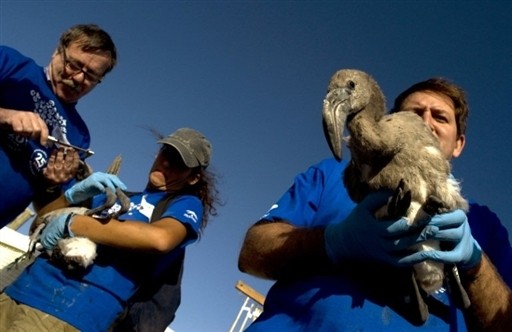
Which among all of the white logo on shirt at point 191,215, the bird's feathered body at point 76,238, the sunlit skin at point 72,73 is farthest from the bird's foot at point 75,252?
the sunlit skin at point 72,73

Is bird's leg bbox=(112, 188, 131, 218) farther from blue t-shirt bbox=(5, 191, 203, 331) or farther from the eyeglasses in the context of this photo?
the eyeglasses

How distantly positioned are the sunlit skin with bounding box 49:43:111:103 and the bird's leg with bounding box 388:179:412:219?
2.81 meters

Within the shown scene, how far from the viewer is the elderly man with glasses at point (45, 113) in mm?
3799

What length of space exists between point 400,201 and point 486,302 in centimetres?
70

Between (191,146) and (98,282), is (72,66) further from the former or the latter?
(98,282)

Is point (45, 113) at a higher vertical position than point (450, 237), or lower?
lower

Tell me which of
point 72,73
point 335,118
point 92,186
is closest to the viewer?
point 335,118

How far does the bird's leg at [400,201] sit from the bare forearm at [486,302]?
0.52m

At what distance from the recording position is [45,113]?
158 inches

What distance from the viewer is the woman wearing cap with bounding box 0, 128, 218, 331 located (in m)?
3.07

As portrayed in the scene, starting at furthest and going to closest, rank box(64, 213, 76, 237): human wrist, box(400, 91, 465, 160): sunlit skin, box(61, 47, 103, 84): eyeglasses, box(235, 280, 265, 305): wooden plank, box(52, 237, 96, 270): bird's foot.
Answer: box(235, 280, 265, 305): wooden plank, box(61, 47, 103, 84): eyeglasses, box(64, 213, 76, 237): human wrist, box(52, 237, 96, 270): bird's foot, box(400, 91, 465, 160): sunlit skin

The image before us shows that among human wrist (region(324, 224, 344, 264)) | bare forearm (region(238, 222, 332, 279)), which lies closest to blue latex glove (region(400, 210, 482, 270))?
human wrist (region(324, 224, 344, 264))

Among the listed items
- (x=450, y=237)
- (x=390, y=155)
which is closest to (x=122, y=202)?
(x=390, y=155)

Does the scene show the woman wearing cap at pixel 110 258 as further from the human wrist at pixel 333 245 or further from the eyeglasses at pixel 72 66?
the human wrist at pixel 333 245
